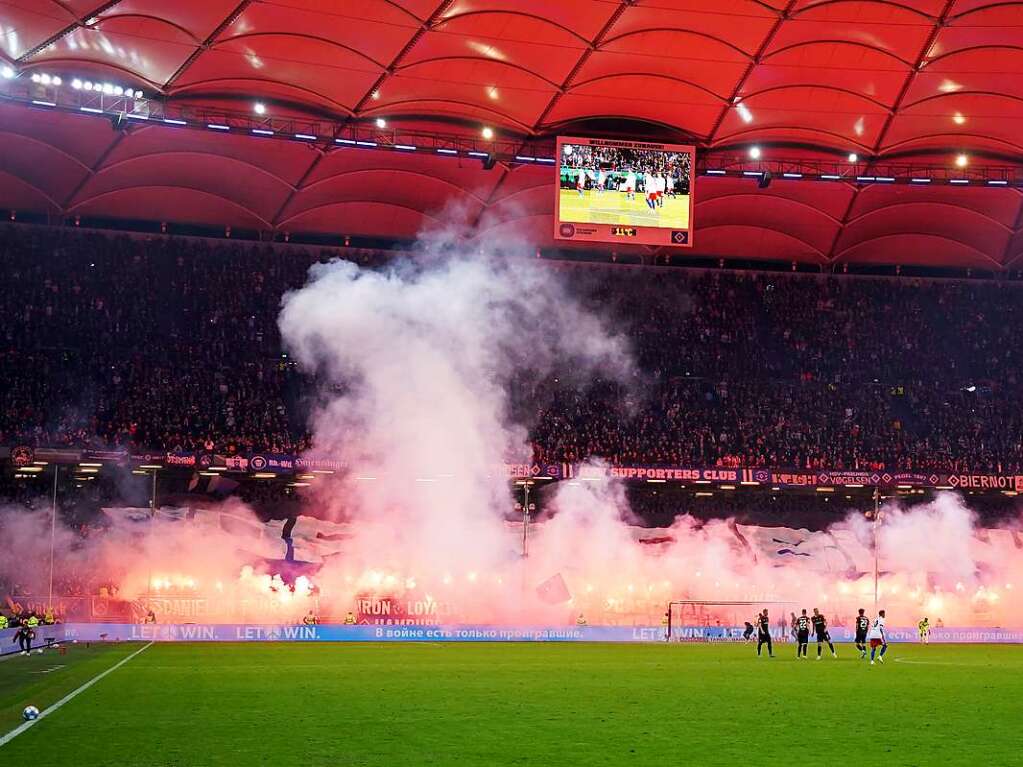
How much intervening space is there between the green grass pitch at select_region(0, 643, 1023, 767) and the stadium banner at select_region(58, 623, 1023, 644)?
10.1 metres

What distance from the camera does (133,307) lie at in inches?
1869

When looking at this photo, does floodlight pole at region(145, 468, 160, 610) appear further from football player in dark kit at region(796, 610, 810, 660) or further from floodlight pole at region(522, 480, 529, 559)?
football player in dark kit at region(796, 610, 810, 660)

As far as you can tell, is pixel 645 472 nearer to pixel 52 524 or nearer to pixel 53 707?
pixel 52 524

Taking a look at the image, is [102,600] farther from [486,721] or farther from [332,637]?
[486,721]

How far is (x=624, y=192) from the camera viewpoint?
120ft

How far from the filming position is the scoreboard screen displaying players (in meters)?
36.3

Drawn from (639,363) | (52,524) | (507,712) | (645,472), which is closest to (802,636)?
(645,472)

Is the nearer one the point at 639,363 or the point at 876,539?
the point at 876,539

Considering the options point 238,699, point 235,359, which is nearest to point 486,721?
point 238,699

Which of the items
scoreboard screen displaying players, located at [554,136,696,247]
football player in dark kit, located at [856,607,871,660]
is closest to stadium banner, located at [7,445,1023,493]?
scoreboard screen displaying players, located at [554,136,696,247]

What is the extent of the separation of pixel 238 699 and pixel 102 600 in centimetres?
2443

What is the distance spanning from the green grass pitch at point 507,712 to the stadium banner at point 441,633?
10068 mm

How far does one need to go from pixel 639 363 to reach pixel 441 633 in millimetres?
15601

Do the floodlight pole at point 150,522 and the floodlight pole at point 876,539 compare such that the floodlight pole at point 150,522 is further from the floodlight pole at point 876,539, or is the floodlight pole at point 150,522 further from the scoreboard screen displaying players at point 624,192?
the floodlight pole at point 876,539
